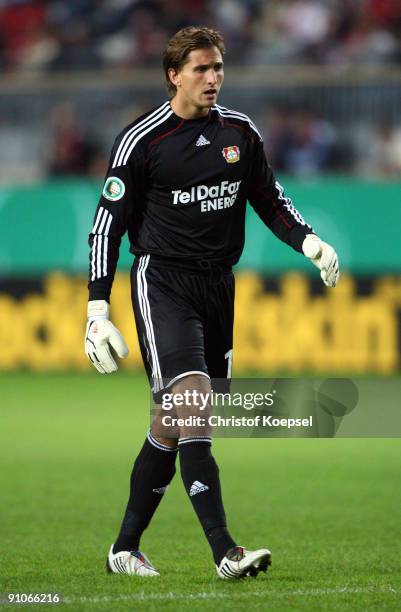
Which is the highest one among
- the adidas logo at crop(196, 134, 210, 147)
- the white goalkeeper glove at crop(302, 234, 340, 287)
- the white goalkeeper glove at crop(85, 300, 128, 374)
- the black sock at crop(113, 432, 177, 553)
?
the adidas logo at crop(196, 134, 210, 147)

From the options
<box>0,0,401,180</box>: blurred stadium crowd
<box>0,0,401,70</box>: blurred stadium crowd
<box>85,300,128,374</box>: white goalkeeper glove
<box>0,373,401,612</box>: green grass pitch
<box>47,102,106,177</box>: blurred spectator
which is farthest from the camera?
<box>0,0,401,70</box>: blurred stadium crowd

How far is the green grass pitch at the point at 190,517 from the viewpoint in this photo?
5445 millimetres

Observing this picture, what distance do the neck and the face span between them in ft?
0.21

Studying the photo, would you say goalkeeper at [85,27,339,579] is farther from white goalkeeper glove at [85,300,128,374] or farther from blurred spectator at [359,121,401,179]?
blurred spectator at [359,121,401,179]

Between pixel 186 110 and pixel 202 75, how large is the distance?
Answer: 21cm

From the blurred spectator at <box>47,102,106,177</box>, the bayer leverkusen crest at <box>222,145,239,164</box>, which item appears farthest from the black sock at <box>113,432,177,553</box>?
the blurred spectator at <box>47,102,106,177</box>

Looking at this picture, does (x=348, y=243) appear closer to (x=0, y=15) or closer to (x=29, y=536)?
(x=0, y=15)

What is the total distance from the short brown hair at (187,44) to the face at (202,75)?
2 cm

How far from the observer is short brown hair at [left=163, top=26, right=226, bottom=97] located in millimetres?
5930

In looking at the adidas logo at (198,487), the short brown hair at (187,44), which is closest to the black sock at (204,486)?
the adidas logo at (198,487)

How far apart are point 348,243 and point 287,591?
10859mm

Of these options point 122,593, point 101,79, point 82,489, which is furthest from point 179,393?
point 101,79

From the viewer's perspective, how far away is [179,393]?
18.7 feet

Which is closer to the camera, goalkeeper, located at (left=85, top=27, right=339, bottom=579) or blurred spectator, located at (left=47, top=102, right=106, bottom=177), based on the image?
goalkeeper, located at (left=85, top=27, right=339, bottom=579)
